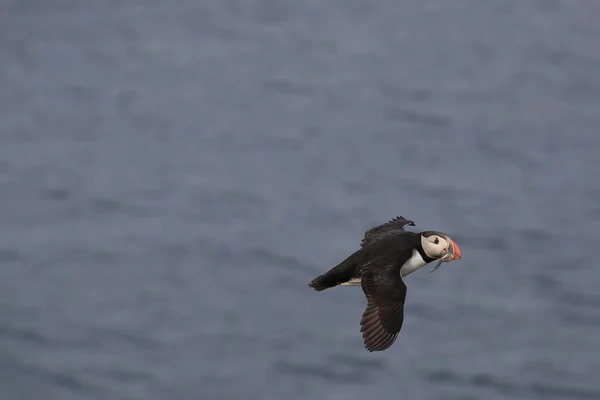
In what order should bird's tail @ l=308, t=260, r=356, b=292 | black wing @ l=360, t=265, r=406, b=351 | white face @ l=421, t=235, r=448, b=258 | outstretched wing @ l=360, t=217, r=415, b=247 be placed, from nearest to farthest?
black wing @ l=360, t=265, r=406, b=351, white face @ l=421, t=235, r=448, b=258, bird's tail @ l=308, t=260, r=356, b=292, outstretched wing @ l=360, t=217, r=415, b=247

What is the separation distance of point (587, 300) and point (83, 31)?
536 inches

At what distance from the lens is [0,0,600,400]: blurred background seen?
2412cm

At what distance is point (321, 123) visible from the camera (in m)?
29.3

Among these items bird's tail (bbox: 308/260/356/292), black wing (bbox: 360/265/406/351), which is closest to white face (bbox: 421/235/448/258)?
black wing (bbox: 360/265/406/351)

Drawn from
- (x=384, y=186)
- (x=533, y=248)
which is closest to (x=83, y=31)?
(x=384, y=186)

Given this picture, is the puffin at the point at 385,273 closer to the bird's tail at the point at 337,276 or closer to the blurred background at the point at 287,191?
the bird's tail at the point at 337,276

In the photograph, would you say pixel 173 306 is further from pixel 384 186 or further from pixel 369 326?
pixel 369 326

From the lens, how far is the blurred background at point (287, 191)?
79.2ft

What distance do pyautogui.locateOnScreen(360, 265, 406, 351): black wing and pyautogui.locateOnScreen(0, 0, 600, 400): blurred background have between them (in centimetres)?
799

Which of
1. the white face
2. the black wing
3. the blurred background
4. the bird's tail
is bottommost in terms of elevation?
the black wing

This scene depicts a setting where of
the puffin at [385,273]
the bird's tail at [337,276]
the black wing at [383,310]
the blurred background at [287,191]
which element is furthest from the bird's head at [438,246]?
the blurred background at [287,191]

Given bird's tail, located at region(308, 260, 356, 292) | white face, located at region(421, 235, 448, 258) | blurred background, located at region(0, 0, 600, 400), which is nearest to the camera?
white face, located at region(421, 235, 448, 258)

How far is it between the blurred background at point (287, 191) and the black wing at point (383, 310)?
799 centimetres

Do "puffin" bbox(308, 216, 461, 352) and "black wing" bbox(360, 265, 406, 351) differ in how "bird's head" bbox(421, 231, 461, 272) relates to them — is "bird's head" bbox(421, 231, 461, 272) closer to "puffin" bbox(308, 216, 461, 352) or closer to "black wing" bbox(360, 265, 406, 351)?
"puffin" bbox(308, 216, 461, 352)
